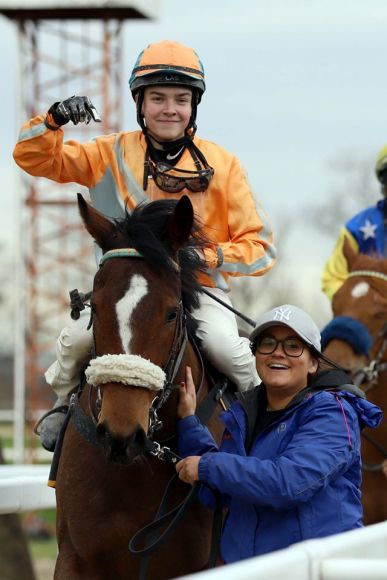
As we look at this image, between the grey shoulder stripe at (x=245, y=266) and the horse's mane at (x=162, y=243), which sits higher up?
the horse's mane at (x=162, y=243)

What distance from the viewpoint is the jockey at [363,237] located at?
879 cm

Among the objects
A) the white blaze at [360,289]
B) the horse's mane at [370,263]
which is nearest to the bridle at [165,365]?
the white blaze at [360,289]

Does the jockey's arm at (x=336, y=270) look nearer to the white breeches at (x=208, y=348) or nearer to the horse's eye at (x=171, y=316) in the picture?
the white breeches at (x=208, y=348)

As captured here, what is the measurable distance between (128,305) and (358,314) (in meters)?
3.74

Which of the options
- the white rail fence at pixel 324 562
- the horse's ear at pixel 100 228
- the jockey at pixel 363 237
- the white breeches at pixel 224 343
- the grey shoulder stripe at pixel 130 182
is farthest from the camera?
the jockey at pixel 363 237

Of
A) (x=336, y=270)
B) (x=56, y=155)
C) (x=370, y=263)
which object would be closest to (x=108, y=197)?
(x=56, y=155)

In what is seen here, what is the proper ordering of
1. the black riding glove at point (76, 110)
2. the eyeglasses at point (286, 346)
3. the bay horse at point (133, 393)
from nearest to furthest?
the bay horse at point (133, 393) → the eyeglasses at point (286, 346) → the black riding glove at point (76, 110)

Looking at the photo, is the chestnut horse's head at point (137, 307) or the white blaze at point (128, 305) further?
the white blaze at point (128, 305)

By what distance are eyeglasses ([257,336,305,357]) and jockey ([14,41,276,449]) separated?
2.46 ft

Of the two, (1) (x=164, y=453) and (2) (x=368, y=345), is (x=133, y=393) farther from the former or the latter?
(2) (x=368, y=345)

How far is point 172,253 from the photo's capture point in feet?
16.2

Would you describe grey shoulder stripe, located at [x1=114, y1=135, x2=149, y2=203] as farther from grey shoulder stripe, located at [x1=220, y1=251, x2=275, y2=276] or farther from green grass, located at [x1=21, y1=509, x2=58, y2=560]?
green grass, located at [x1=21, y1=509, x2=58, y2=560]

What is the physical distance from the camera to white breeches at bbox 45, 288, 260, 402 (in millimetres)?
5328

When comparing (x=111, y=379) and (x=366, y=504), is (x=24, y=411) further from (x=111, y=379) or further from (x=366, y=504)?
(x=111, y=379)
